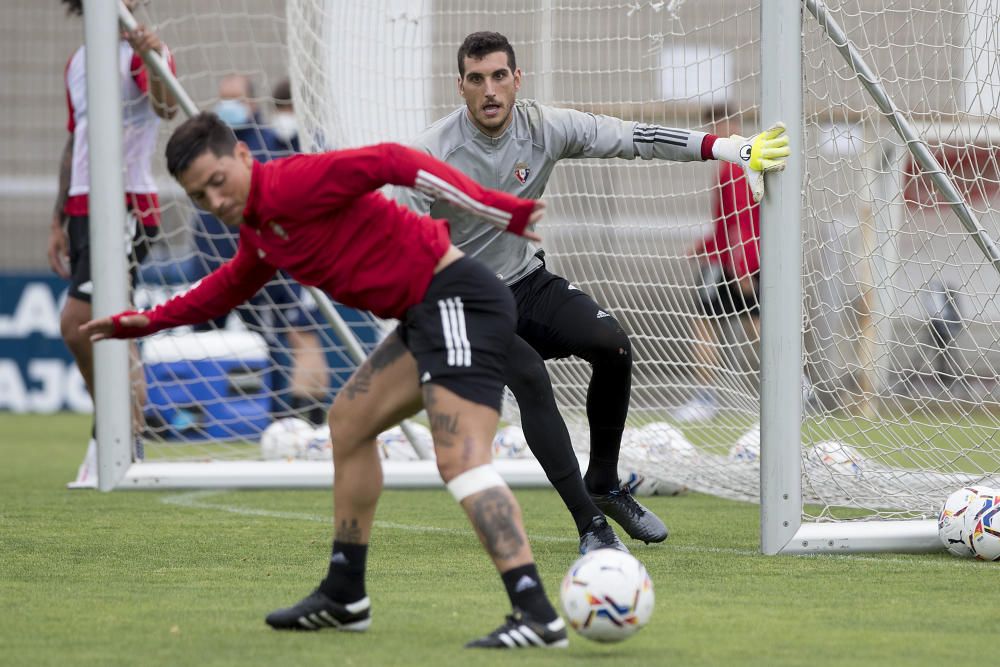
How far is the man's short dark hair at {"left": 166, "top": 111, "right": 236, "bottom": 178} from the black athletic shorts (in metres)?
1.88

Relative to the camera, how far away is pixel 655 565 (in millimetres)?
5262

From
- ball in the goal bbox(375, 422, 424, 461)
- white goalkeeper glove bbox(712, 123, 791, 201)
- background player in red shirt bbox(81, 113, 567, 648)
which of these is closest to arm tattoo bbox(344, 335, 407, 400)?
background player in red shirt bbox(81, 113, 567, 648)

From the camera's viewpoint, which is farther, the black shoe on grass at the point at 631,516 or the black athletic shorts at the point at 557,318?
the black shoe on grass at the point at 631,516

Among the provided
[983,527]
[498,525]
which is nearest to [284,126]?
[983,527]

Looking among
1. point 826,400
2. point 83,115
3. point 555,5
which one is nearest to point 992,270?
point 826,400

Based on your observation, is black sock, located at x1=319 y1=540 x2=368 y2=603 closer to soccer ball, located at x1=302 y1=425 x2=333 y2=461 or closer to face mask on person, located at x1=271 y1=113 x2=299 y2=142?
soccer ball, located at x1=302 y1=425 x2=333 y2=461

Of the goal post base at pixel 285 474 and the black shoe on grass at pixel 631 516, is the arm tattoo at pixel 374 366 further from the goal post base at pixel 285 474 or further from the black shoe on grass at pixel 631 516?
the goal post base at pixel 285 474

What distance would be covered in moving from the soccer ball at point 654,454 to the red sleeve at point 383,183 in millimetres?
3584

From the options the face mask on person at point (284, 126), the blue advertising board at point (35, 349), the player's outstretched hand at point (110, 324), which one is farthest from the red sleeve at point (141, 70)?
the blue advertising board at point (35, 349)

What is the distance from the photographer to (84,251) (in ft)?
25.7

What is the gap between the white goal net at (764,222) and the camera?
598cm

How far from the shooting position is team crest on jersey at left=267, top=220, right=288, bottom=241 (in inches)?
157

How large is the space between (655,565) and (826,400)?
1300mm

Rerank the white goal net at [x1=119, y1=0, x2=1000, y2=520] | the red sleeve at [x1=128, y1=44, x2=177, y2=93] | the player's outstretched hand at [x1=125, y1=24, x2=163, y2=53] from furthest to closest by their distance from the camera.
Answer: the red sleeve at [x1=128, y1=44, x2=177, y2=93] → the player's outstretched hand at [x1=125, y1=24, x2=163, y2=53] → the white goal net at [x1=119, y1=0, x2=1000, y2=520]
